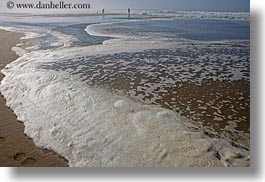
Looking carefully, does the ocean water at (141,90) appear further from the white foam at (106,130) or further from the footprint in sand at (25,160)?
the footprint in sand at (25,160)

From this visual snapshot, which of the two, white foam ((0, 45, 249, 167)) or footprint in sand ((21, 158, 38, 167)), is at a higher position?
→ white foam ((0, 45, 249, 167))

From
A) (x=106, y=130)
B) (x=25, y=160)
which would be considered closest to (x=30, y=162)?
(x=25, y=160)

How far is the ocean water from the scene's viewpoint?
218 cm

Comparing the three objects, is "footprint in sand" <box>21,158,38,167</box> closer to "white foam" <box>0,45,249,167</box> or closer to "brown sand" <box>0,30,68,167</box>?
"brown sand" <box>0,30,68,167</box>

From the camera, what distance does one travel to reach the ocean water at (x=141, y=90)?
2184 millimetres

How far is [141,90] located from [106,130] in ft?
1.76

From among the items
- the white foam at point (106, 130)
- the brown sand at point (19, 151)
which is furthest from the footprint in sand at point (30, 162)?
the white foam at point (106, 130)

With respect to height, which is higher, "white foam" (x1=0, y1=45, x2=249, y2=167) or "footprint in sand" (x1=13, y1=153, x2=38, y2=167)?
"white foam" (x1=0, y1=45, x2=249, y2=167)

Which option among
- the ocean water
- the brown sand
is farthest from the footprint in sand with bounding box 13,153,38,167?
the ocean water

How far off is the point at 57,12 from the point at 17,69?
0.73 meters

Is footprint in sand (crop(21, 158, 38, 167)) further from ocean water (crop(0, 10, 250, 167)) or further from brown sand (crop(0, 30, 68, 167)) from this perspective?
ocean water (crop(0, 10, 250, 167))

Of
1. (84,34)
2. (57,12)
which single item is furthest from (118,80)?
(84,34)

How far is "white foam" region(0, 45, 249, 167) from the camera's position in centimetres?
215

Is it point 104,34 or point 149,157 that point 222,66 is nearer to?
point 149,157
